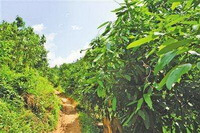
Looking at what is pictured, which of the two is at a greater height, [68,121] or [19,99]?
[19,99]

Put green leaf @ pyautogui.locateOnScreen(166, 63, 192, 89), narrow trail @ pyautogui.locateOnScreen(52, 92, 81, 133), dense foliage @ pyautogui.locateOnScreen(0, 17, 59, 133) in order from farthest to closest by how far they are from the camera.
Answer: narrow trail @ pyautogui.locateOnScreen(52, 92, 81, 133)
dense foliage @ pyautogui.locateOnScreen(0, 17, 59, 133)
green leaf @ pyautogui.locateOnScreen(166, 63, 192, 89)

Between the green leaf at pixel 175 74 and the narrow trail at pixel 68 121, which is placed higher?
the green leaf at pixel 175 74

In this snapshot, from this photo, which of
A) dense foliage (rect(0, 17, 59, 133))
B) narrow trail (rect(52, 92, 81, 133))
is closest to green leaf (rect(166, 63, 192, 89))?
dense foliage (rect(0, 17, 59, 133))

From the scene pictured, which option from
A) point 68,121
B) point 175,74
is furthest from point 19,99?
point 175,74

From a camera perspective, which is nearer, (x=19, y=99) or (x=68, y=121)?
(x=19, y=99)

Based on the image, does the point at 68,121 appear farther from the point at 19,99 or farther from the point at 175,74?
the point at 175,74

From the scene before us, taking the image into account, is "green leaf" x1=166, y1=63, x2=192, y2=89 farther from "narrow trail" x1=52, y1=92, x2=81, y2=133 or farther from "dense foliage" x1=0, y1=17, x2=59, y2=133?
"narrow trail" x1=52, y1=92, x2=81, y2=133

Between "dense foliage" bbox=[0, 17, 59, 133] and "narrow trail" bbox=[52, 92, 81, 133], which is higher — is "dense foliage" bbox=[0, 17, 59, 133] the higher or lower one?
the higher one

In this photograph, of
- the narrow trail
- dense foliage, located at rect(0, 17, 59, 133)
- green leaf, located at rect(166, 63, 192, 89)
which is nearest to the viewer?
green leaf, located at rect(166, 63, 192, 89)

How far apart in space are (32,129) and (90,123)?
394 centimetres

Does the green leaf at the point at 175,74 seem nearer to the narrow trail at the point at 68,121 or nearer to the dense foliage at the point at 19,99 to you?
the dense foliage at the point at 19,99

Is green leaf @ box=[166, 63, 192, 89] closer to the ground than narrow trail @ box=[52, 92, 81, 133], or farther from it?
farther from it

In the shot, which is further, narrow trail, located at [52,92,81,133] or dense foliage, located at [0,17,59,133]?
narrow trail, located at [52,92,81,133]

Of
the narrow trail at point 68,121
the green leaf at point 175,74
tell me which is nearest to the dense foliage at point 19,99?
the narrow trail at point 68,121
